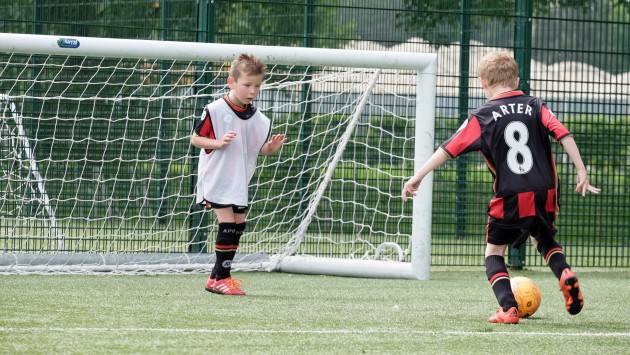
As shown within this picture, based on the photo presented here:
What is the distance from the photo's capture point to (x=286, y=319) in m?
5.10

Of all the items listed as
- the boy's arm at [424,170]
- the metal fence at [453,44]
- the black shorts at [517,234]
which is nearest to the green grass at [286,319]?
the black shorts at [517,234]

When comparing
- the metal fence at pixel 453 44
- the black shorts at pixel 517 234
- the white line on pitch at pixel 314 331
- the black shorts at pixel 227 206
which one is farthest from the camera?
the metal fence at pixel 453 44

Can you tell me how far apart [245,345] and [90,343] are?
0.62 metres

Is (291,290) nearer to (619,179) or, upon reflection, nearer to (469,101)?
(469,101)

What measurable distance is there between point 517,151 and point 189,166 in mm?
3905

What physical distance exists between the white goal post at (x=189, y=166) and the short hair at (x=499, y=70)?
2.31m

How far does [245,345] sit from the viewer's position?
4172 mm

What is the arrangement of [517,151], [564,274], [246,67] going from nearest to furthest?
[564,274] < [517,151] < [246,67]

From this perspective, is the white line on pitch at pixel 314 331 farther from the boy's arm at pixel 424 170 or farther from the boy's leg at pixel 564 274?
the boy's arm at pixel 424 170

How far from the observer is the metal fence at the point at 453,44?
862cm

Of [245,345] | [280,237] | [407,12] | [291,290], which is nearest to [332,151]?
[280,237]

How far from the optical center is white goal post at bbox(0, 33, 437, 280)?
7.88m

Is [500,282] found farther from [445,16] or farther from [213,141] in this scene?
[445,16]

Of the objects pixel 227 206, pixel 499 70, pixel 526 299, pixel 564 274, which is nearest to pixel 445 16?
pixel 227 206
